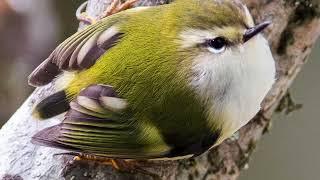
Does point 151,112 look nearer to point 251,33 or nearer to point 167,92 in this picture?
point 167,92

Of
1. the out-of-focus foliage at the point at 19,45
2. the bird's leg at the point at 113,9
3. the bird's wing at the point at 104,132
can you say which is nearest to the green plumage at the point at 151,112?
the bird's wing at the point at 104,132

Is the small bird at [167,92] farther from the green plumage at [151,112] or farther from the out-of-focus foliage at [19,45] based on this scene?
the out-of-focus foliage at [19,45]

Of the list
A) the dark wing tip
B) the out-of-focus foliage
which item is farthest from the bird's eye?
the out-of-focus foliage

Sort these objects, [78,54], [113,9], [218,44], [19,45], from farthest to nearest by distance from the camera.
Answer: [19,45], [113,9], [78,54], [218,44]

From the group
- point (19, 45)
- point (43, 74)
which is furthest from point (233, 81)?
point (19, 45)

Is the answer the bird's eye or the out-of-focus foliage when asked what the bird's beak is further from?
the out-of-focus foliage

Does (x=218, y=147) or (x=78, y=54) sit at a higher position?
(x=78, y=54)
